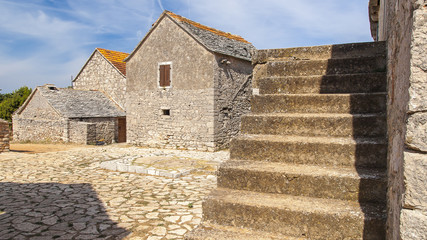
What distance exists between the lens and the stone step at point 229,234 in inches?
90.3

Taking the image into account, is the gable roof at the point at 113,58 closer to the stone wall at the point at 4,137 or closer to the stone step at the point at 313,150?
the stone wall at the point at 4,137

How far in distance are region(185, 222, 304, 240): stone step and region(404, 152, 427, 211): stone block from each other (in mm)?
1080

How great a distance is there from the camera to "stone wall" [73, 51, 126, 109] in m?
19.1

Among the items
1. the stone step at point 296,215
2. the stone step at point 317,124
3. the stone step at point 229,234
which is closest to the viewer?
the stone step at point 296,215

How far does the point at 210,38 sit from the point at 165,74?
2708 mm

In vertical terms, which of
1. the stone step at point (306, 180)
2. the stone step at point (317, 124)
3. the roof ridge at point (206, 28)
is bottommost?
the stone step at point (306, 180)

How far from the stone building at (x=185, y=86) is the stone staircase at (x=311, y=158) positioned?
9627 mm

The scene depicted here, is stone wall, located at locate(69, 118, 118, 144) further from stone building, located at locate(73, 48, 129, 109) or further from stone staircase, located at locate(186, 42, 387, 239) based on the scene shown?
stone staircase, located at locate(186, 42, 387, 239)

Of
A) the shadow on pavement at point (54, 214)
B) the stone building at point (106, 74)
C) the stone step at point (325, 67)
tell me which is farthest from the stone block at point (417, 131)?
the stone building at point (106, 74)

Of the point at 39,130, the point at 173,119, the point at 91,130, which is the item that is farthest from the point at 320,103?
the point at 39,130

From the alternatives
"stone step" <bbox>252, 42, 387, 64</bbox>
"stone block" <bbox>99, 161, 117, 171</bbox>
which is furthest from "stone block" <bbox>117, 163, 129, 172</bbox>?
"stone step" <bbox>252, 42, 387, 64</bbox>

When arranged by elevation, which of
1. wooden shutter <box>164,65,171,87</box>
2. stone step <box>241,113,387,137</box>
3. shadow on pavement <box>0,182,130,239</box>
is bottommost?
shadow on pavement <box>0,182,130,239</box>

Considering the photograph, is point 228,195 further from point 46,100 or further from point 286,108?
point 46,100

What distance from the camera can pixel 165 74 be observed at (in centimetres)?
1458
